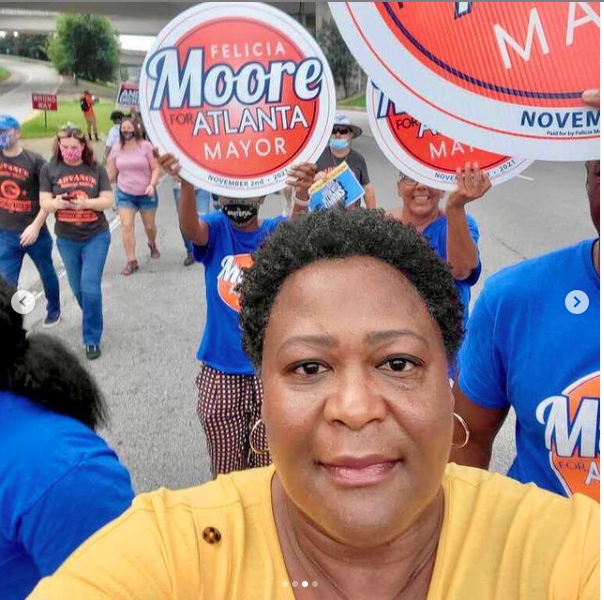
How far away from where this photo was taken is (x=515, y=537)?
1010 millimetres

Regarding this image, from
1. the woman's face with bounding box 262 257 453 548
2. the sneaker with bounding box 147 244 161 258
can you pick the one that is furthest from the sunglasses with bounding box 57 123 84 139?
the woman's face with bounding box 262 257 453 548

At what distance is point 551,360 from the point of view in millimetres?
1593

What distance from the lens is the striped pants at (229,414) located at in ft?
9.64

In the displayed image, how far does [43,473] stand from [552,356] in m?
1.18

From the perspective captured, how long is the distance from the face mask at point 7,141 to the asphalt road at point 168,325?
1605 mm

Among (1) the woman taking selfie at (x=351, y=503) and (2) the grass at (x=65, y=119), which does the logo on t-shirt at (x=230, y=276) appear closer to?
(1) the woman taking selfie at (x=351, y=503)

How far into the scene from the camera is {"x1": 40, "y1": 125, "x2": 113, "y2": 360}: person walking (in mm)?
5234

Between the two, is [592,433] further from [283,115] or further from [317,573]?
[283,115]

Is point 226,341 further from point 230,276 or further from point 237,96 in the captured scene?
point 237,96

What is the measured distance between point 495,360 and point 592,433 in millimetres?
283

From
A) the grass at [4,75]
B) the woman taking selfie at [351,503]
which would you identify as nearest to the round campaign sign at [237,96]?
the woman taking selfie at [351,503]

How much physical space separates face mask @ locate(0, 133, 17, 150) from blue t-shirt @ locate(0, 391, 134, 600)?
4426mm

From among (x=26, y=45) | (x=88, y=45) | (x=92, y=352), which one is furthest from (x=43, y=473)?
(x=26, y=45)

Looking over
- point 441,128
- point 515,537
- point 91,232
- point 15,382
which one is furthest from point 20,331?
point 91,232
